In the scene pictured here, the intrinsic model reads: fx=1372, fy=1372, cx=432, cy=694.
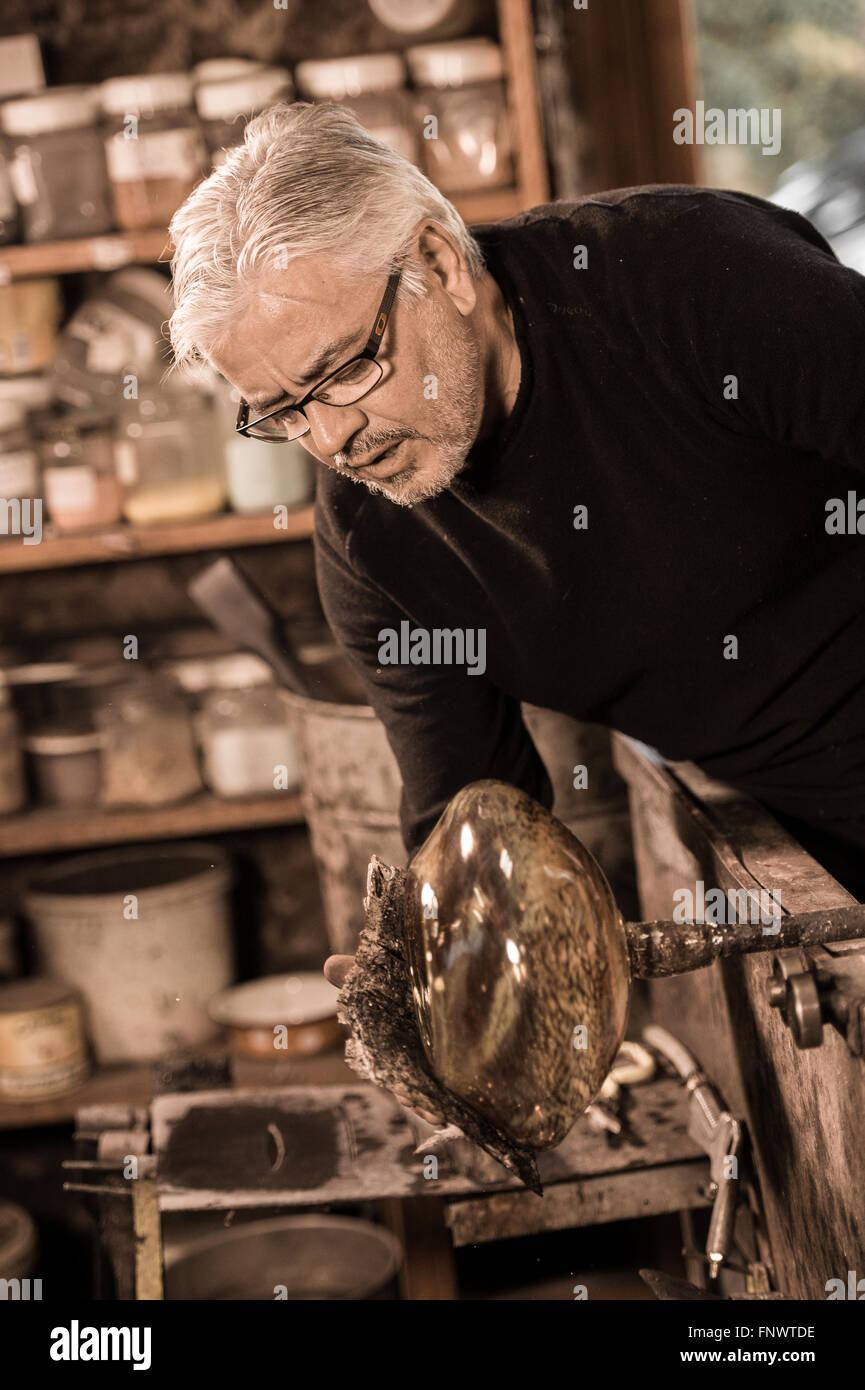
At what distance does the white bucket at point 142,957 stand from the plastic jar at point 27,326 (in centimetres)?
77

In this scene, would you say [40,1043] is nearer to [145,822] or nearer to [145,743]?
[145,822]

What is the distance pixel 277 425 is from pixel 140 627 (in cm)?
125

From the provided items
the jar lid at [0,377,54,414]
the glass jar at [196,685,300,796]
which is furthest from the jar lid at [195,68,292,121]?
the glass jar at [196,685,300,796]

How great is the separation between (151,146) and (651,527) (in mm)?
1108

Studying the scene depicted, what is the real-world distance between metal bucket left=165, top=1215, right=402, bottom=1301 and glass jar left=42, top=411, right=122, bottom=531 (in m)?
0.97

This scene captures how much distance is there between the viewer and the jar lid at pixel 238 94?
1816mm

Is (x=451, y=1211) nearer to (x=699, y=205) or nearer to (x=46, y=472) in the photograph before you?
(x=699, y=205)

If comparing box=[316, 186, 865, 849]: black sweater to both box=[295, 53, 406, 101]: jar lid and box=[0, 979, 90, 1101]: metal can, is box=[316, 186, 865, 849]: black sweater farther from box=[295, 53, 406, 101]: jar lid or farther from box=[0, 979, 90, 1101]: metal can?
box=[0, 979, 90, 1101]: metal can

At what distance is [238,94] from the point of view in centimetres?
182

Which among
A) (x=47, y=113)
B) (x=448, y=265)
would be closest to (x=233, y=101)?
(x=47, y=113)

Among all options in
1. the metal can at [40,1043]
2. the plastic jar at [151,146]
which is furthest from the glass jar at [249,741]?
the plastic jar at [151,146]

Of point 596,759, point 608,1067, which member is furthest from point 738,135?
point 608,1067

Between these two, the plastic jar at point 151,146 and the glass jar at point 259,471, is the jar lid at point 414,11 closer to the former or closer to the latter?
the plastic jar at point 151,146

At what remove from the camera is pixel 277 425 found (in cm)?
105
